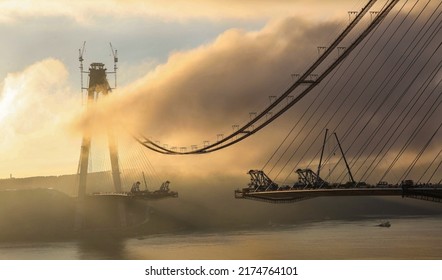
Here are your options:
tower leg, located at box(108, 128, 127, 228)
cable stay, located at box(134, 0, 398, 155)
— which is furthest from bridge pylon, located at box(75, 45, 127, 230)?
cable stay, located at box(134, 0, 398, 155)

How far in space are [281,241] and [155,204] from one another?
1785cm

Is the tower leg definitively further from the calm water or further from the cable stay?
the cable stay

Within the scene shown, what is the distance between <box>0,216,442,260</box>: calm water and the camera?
128 feet

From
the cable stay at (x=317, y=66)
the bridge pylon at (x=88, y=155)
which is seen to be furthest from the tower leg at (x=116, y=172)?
the cable stay at (x=317, y=66)

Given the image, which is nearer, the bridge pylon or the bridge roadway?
the bridge roadway

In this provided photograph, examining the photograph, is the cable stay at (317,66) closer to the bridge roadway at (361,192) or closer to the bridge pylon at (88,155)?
the bridge roadway at (361,192)

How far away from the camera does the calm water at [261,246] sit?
39.1 metres

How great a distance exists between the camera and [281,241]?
48531 millimetres

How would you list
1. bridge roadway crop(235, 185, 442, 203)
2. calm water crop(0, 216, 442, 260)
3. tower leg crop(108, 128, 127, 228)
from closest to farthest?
bridge roadway crop(235, 185, 442, 203), calm water crop(0, 216, 442, 260), tower leg crop(108, 128, 127, 228)

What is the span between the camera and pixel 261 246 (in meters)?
44.6

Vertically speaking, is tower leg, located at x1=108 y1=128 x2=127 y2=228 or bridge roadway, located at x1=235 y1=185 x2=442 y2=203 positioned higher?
tower leg, located at x1=108 y1=128 x2=127 y2=228

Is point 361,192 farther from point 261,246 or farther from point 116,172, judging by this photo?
point 116,172
